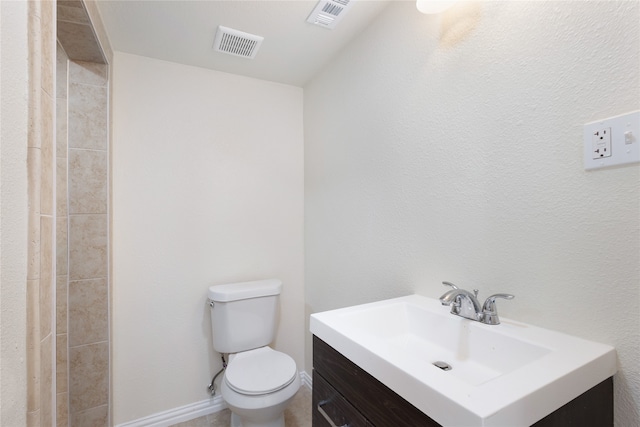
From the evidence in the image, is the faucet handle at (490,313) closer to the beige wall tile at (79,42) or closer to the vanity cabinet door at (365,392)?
the vanity cabinet door at (365,392)

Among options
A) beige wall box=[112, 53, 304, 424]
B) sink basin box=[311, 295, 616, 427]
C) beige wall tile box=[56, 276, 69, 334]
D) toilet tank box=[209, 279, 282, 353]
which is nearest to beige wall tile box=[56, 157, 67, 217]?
beige wall box=[112, 53, 304, 424]

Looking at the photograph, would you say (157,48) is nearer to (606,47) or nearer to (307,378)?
(606,47)

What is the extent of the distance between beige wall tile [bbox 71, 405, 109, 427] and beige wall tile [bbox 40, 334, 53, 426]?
1.10 m

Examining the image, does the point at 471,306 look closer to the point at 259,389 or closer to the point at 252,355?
the point at 259,389

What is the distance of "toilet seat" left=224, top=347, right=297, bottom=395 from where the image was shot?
145 cm

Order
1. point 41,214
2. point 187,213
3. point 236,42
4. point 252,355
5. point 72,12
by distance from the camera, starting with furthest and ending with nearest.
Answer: point 187,213, point 252,355, point 236,42, point 72,12, point 41,214

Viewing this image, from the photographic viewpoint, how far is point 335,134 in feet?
6.01

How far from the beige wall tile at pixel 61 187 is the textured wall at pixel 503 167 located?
147cm

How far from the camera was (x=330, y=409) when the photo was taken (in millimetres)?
925

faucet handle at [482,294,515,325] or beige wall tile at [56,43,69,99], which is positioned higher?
beige wall tile at [56,43,69,99]

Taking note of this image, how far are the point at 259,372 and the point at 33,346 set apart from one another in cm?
111

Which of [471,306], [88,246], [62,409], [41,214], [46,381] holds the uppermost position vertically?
[41,214]

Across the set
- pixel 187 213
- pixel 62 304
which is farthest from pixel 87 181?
pixel 62 304

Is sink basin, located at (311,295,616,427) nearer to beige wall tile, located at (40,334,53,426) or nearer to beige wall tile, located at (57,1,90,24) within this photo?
beige wall tile, located at (40,334,53,426)
